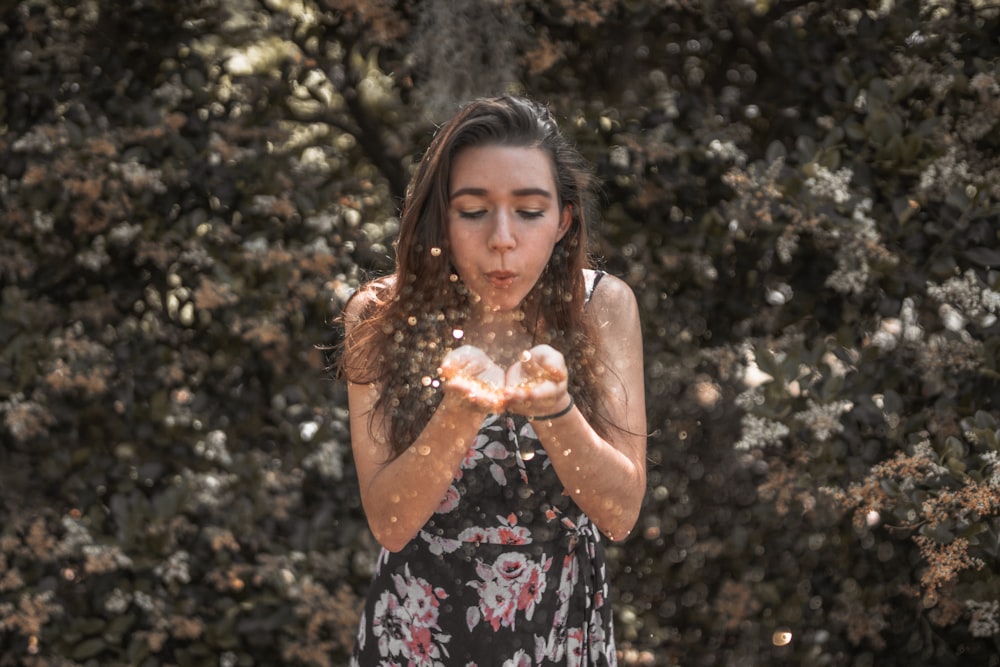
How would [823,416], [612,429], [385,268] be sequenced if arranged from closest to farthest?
[612,429] → [823,416] → [385,268]

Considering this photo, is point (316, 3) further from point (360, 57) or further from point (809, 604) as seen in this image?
point (809, 604)

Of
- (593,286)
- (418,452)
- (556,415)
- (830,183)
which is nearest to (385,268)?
(593,286)

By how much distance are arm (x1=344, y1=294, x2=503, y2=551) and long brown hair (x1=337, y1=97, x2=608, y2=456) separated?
28 mm

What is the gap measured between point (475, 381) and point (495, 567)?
567mm

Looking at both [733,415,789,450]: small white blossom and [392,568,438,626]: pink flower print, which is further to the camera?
[733,415,789,450]: small white blossom

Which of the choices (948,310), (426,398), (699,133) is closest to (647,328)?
(699,133)

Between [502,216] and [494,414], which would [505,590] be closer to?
[494,414]

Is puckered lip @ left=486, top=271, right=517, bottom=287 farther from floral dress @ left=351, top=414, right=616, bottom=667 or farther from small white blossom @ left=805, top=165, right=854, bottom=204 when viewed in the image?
small white blossom @ left=805, top=165, right=854, bottom=204

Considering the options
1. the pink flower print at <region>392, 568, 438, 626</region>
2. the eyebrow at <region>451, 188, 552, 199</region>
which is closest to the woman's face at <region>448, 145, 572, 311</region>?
the eyebrow at <region>451, 188, 552, 199</region>

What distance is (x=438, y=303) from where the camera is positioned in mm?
1856

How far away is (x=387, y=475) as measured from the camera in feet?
5.28

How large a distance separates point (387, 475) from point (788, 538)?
4.84ft

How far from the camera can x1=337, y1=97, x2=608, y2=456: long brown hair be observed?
1749 mm

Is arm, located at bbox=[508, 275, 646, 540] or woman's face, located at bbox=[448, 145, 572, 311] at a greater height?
woman's face, located at bbox=[448, 145, 572, 311]
